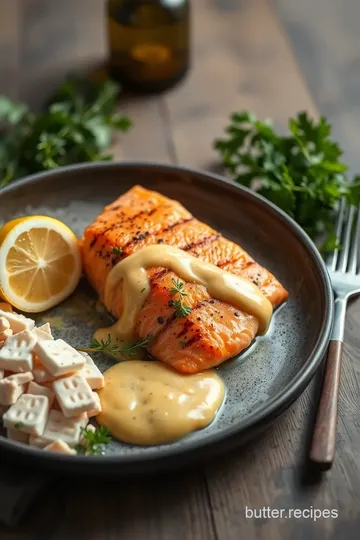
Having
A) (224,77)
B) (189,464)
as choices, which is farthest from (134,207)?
(224,77)

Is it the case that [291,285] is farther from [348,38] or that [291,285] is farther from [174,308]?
[348,38]

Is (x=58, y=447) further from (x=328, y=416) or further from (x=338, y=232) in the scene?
(x=338, y=232)

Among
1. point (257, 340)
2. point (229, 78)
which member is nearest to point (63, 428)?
point (257, 340)

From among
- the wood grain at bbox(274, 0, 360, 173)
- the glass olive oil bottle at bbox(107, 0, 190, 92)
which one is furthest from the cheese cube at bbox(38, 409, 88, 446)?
the glass olive oil bottle at bbox(107, 0, 190, 92)

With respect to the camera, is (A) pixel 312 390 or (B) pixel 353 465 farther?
(A) pixel 312 390

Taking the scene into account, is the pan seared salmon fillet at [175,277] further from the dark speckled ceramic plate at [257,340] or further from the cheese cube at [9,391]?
the cheese cube at [9,391]

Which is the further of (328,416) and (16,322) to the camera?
(16,322)

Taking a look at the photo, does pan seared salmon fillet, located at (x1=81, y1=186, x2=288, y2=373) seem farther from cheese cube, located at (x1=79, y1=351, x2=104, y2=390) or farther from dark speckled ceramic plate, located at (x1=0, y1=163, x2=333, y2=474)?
cheese cube, located at (x1=79, y1=351, x2=104, y2=390)

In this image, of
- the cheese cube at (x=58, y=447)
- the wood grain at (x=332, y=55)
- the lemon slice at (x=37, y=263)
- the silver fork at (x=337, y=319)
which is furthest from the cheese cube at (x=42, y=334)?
the wood grain at (x=332, y=55)
